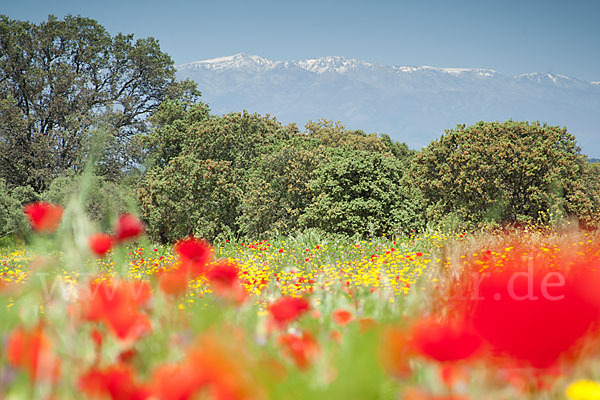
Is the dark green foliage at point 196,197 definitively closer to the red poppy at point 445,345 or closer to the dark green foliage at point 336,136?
the dark green foliage at point 336,136

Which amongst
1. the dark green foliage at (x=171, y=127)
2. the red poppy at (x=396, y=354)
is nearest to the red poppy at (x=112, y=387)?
the red poppy at (x=396, y=354)

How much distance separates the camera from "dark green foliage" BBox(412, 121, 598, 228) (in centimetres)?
1644

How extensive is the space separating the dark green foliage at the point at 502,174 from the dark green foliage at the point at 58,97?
1506 centimetres

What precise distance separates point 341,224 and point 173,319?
1258 cm

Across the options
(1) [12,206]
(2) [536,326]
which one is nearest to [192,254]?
(2) [536,326]

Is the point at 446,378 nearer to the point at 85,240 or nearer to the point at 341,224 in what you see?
the point at 85,240

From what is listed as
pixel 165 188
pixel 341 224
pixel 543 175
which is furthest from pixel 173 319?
pixel 165 188

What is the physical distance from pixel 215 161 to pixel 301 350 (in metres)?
21.3

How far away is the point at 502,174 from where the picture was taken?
16719 mm

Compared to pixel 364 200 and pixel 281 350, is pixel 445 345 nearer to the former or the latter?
pixel 281 350

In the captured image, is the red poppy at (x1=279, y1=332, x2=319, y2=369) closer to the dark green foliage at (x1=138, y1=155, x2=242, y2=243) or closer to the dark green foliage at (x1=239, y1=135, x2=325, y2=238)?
the dark green foliage at (x1=239, y1=135, x2=325, y2=238)

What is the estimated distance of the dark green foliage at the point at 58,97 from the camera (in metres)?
23.4

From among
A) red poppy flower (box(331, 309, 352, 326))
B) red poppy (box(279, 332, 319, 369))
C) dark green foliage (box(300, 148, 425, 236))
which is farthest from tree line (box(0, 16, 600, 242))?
red poppy (box(279, 332, 319, 369))

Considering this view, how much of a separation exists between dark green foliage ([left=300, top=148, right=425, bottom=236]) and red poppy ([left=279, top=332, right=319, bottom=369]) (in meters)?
12.8
